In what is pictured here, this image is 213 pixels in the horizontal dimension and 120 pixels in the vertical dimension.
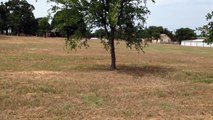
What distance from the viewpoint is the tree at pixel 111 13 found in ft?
73.0

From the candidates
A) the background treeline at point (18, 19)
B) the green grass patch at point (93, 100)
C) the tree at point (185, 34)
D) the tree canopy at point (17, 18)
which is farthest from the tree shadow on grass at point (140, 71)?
the tree at point (185, 34)

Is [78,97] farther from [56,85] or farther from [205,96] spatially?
[205,96]

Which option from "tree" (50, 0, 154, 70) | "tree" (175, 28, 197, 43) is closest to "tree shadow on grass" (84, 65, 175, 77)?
"tree" (50, 0, 154, 70)

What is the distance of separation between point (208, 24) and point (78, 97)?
9186mm

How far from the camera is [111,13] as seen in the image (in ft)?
70.0

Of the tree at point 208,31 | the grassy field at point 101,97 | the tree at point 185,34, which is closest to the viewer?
the grassy field at point 101,97

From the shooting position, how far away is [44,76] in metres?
19.4

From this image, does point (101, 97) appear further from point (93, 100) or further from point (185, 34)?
point (185, 34)

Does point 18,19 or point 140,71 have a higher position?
point 18,19

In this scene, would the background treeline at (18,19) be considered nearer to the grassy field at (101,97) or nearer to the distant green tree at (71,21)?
the distant green tree at (71,21)

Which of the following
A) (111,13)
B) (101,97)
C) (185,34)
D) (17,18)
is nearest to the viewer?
(101,97)

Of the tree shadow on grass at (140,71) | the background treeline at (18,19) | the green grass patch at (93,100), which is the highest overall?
the background treeline at (18,19)

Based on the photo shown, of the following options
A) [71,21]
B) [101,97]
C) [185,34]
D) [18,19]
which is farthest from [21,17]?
[101,97]

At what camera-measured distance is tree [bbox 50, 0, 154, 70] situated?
22.2m
